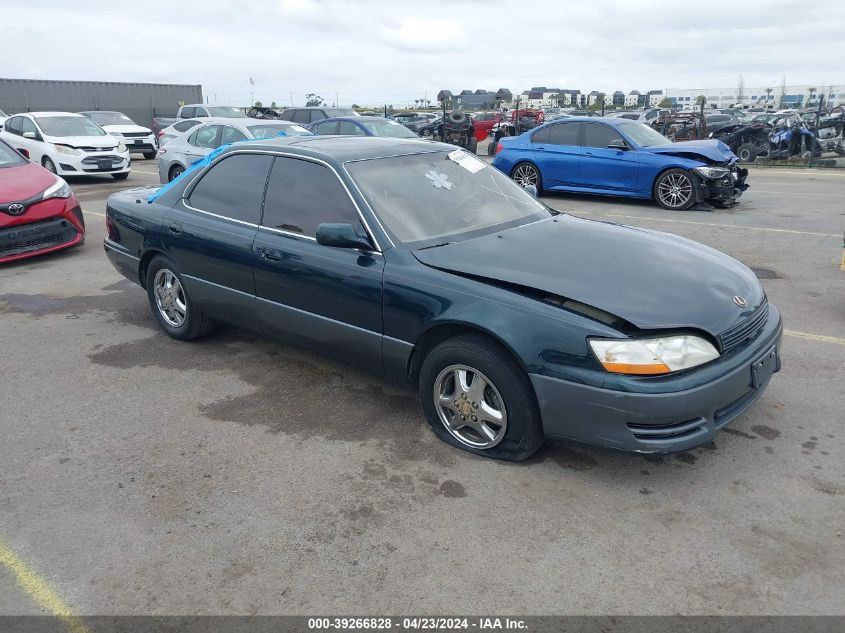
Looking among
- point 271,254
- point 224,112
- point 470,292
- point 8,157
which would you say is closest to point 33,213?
point 8,157

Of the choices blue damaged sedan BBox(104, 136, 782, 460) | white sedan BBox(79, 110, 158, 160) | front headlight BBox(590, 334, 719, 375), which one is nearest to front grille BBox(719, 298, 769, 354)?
blue damaged sedan BBox(104, 136, 782, 460)

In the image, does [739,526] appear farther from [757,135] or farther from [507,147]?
[757,135]

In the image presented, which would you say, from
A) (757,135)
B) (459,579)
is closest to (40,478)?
(459,579)

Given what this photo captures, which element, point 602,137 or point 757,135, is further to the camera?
point 757,135

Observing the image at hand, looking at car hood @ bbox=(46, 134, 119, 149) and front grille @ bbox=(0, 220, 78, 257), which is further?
car hood @ bbox=(46, 134, 119, 149)

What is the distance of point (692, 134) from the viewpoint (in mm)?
22156

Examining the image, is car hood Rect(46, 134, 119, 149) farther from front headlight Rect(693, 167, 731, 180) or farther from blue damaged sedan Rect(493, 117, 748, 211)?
front headlight Rect(693, 167, 731, 180)

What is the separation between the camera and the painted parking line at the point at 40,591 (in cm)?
260

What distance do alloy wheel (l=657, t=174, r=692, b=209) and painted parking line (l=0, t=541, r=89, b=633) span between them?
10.6 m

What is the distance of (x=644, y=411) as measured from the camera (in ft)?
10.2

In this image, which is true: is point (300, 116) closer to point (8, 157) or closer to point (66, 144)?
point (66, 144)

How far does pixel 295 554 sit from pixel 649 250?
2545 mm

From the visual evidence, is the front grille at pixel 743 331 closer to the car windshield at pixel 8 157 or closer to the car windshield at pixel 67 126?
the car windshield at pixel 8 157

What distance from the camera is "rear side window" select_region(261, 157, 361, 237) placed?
4.18 metres
